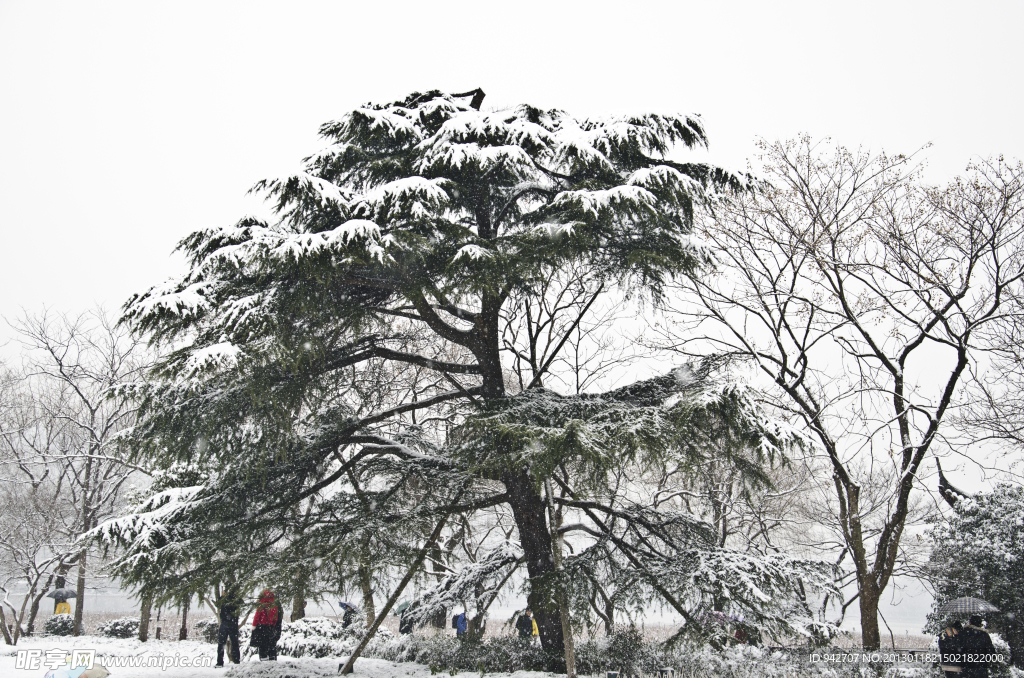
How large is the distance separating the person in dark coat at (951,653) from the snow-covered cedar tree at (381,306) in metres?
3.88

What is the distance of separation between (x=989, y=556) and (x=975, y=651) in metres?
2.67

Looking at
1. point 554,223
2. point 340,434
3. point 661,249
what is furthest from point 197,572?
point 661,249

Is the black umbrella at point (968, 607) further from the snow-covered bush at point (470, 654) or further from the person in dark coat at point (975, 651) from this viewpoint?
the snow-covered bush at point (470, 654)

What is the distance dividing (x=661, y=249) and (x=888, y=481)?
1283cm

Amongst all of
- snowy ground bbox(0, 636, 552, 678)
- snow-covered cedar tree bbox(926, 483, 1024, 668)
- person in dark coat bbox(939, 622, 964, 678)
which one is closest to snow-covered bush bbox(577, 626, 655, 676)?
snowy ground bbox(0, 636, 552, 678)

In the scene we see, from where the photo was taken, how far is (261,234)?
7.21 metres

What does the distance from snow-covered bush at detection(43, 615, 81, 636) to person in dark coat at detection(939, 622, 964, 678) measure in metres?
22.1

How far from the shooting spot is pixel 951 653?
311 inches

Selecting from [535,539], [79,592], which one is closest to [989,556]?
[535,539]

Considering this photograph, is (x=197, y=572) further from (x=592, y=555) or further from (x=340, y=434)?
(x=592, y=555)

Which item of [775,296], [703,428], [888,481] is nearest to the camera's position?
[703,428]

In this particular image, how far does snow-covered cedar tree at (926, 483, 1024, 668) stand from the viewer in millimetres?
9312

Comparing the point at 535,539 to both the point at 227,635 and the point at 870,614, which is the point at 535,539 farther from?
the point at 227,635

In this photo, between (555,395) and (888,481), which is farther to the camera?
(888,481)
